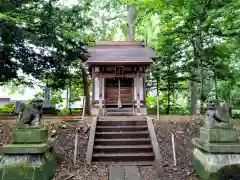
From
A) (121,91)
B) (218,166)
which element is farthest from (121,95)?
(218,166)

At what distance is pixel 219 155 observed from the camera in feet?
16.3

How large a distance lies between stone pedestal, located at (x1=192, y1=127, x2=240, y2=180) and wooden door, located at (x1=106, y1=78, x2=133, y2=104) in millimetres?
7397

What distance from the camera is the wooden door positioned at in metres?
12.4

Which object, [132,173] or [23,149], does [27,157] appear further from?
[132,173]

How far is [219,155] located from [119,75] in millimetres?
7022

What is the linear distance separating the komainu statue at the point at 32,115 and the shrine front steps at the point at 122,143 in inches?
80.2

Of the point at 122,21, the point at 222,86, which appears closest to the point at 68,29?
the point at 222,86

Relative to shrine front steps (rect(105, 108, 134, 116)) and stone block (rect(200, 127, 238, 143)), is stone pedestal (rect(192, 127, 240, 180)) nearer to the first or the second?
stone block (rect(200, 127, 238, 143))

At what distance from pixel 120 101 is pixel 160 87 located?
4.02 metres

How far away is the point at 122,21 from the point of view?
68.4 feet

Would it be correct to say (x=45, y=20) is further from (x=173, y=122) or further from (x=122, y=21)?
(x=122, y=21)

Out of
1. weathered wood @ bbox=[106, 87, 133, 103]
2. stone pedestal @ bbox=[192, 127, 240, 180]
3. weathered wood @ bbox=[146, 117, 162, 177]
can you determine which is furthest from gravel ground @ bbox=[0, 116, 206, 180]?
weathered wood @ bbox=[106, 87, 133, 103]

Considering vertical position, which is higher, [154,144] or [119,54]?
[119,54]

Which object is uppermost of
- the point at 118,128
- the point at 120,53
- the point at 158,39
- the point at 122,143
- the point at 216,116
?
the point at 158,39
